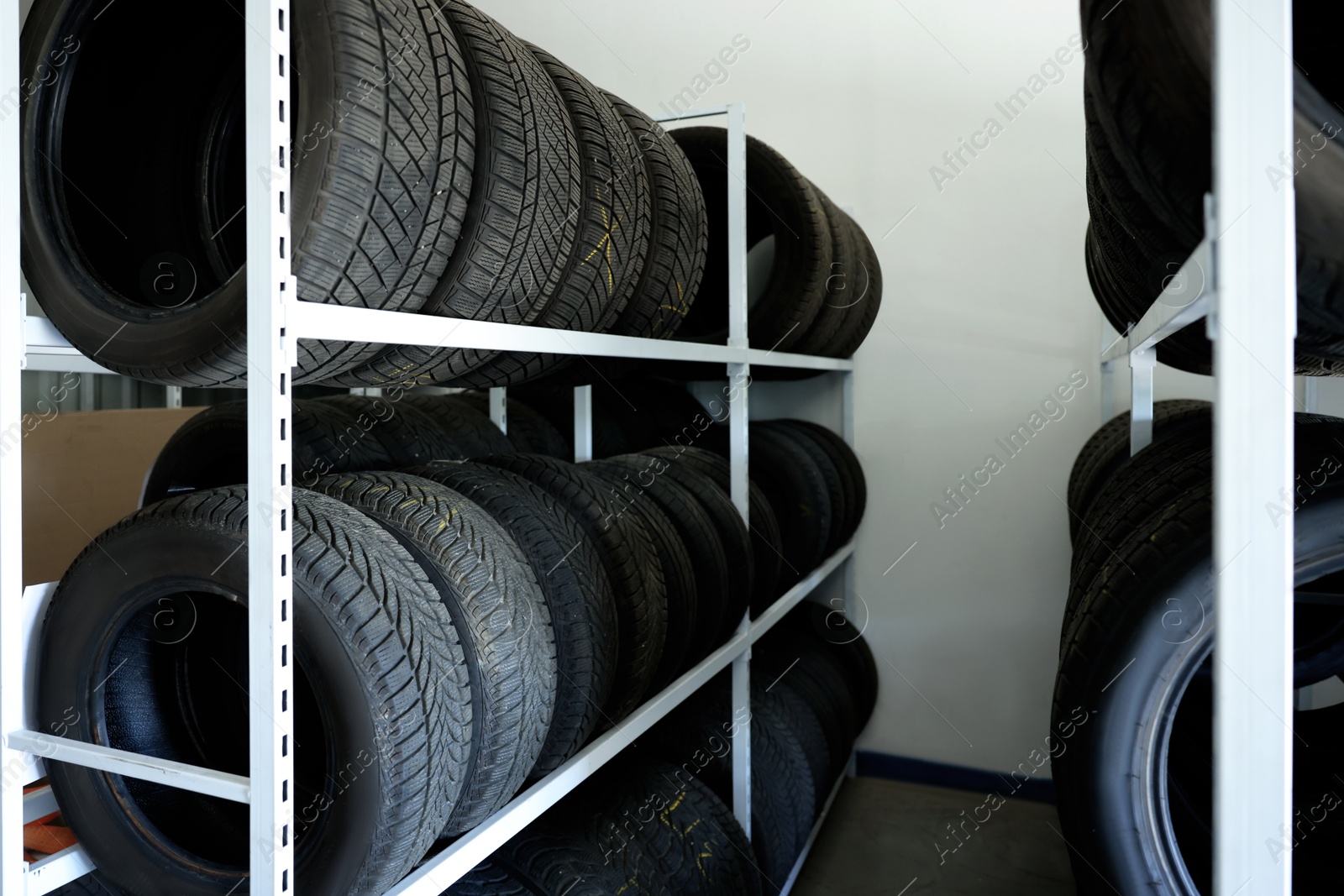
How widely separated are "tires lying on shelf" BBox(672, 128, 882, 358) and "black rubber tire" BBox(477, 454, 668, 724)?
1.02 metres

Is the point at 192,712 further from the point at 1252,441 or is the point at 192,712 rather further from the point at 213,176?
the point at 1252,441

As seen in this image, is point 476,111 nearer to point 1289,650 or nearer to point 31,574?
point 1289,650

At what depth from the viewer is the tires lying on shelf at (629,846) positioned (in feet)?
5.06

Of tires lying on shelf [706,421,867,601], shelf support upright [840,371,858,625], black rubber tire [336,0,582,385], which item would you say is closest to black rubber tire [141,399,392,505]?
black rubber tire [336,0,582,385]

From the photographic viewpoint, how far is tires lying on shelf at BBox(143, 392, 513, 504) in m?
1.68

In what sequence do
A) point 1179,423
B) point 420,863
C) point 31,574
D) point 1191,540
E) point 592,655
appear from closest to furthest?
point 1191,540
point 420,863
point 592,655
point 1179,423
point 31,574

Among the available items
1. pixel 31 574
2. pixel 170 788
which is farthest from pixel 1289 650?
pixel 31 574

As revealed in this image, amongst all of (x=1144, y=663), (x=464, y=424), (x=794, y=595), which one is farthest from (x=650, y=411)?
(x=1144, y=663)

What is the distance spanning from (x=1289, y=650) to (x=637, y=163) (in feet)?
4.33

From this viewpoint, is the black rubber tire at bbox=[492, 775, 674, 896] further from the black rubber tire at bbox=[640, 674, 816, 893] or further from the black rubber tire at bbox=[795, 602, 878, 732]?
the black rubber tire at bbox=[795, 602, 878, 732]

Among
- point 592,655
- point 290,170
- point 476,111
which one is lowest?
point 592,655

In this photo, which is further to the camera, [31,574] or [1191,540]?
[31,574]

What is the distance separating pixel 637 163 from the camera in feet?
5.48

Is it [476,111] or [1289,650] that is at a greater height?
[476,111]
